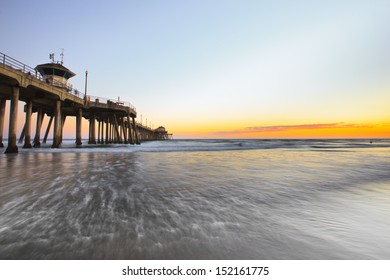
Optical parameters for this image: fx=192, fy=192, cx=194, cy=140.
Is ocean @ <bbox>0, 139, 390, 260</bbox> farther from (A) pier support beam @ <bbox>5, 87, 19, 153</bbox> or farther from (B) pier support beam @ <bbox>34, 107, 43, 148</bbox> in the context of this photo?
(B) pier support beam @ <bbox>34, 107, 43, 148</bbox>

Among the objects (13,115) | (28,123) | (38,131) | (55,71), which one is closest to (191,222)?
(13,115)

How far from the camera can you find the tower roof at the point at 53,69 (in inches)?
1120

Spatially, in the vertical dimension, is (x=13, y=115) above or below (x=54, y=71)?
below

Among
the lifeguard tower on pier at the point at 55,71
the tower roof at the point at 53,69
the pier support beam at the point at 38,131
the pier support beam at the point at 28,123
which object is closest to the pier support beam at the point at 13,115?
the pier support beam at the point at 28,123

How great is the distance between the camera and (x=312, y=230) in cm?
304

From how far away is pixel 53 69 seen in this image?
28844 mm

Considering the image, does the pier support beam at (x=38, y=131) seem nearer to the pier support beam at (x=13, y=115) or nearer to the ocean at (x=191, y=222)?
the pier support beam at (x=13, y=115)

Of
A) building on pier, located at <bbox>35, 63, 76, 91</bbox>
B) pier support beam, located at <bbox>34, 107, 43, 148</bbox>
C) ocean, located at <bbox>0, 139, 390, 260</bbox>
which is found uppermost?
building on pier, located at <bbox>35, 63, 76, 91</bbox>

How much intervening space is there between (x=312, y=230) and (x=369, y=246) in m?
0.67

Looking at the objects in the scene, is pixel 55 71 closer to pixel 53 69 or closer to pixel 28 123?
pixel 53 69

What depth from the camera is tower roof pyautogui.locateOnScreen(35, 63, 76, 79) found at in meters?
28.5

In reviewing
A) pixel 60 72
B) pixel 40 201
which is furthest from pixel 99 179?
pixel 60 72

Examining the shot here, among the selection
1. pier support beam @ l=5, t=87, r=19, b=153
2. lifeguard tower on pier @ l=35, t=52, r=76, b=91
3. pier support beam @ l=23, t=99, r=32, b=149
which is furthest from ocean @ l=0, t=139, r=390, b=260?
lifeguard tower on pier @ l=35, t=52, r=76, b=91
